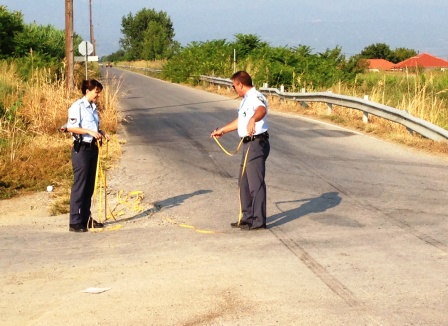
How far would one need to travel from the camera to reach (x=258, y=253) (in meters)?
7.47

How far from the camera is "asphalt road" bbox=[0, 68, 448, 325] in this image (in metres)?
5.71

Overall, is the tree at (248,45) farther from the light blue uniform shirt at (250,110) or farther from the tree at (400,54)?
the tree at (400,54)

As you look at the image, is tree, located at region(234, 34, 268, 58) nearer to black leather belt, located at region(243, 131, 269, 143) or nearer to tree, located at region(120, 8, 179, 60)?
black leather belt, located at region(243, 131, 269, 143)

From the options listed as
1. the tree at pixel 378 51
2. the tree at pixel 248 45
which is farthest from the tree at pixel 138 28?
the tree at pixel 248 45

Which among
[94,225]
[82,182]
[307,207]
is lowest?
[94,225]

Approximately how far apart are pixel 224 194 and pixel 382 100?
1046 centimetres

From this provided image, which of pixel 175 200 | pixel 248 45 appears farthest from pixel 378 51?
pixel 175 200

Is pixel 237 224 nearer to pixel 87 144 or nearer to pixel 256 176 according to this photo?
pixel 256 176

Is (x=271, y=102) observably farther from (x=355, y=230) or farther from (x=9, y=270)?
(x=9, y=270)

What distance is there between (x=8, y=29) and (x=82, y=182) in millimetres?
30112

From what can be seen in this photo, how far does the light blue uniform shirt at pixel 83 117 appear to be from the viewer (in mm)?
8852

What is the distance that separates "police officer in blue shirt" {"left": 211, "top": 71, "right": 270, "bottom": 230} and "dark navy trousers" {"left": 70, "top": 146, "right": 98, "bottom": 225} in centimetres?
175

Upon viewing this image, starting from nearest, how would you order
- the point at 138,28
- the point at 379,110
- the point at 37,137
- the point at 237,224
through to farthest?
1. the point at 237,224
2. the point at 37,137
3. the point at 379,110
4. the point at 138,28

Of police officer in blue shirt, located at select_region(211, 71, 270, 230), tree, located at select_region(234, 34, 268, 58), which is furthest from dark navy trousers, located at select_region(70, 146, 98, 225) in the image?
tree, located at select_region(234, 34, 268, 58)
